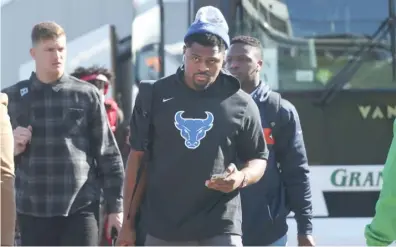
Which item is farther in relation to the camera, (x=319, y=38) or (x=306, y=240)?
(x=319, y=38)

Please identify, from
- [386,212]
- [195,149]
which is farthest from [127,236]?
[386,212]

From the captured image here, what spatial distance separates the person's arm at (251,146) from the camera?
4.18 m

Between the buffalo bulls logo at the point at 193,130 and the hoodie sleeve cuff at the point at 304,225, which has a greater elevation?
the buffalo bulls logo at the point at 193,130

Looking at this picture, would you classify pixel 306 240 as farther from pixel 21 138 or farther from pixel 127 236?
pixel 21 138

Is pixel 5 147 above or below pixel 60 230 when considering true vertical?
above

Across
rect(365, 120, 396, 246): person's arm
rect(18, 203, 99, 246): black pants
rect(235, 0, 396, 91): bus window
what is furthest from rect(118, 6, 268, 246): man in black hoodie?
rect(235, 0, 396, 91): bus window

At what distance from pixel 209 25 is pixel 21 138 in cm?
135

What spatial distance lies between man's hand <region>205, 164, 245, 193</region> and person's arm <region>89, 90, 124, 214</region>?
4.49ft

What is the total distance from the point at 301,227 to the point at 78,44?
3.55 m

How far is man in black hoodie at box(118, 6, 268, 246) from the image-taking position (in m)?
4.07

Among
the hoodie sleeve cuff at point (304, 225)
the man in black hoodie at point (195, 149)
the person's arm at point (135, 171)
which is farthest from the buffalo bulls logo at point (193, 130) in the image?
the hoodie sleeve cuff at point (304, 225)

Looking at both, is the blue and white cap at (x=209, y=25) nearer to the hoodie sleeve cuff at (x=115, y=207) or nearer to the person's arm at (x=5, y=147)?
the person's arm at (x=5, y=147)

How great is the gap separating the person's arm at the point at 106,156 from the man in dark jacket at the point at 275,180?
75 cm

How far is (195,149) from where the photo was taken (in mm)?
4066
